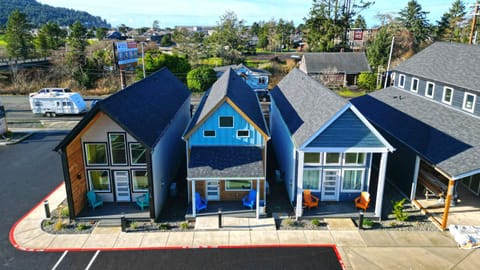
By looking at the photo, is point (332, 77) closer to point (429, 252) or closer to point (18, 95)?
point (429, 252)

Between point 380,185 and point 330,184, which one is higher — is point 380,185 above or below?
above

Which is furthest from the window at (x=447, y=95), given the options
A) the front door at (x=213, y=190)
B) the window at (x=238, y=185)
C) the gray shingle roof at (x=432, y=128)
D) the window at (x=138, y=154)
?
the window at (x=138, y=154)

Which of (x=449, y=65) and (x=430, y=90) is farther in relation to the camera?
(x=430, y=90)

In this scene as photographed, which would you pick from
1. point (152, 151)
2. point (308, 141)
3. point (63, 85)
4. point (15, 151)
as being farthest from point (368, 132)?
point (63, 85)

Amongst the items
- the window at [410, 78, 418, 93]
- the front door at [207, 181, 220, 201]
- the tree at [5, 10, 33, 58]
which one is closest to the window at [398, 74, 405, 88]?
the window at [410, 78, 418, 93]

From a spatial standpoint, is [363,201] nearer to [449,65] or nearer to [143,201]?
[143,201]

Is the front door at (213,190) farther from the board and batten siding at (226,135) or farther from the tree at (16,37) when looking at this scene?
the tree at (16,37)

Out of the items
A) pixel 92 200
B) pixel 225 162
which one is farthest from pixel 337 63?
pixel 92 200
